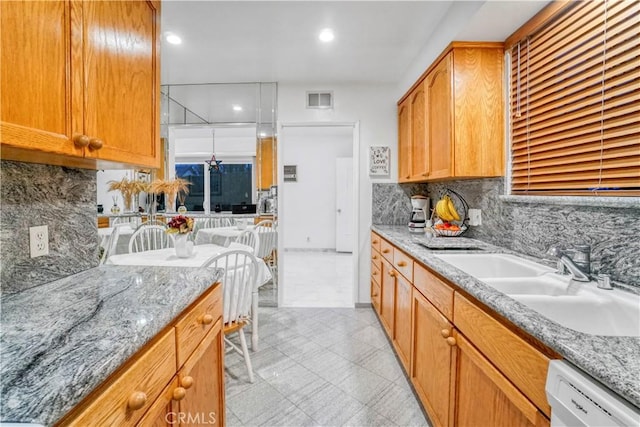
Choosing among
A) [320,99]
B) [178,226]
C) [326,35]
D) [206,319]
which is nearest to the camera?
[206,319]

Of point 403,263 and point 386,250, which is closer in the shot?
point 403,263

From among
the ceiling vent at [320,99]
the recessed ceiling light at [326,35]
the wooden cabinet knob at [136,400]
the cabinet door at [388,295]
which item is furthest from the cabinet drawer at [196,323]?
the ceiling vent at [320,99]

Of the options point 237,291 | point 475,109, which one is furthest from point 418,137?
point 237,291

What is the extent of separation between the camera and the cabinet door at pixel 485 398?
850mm

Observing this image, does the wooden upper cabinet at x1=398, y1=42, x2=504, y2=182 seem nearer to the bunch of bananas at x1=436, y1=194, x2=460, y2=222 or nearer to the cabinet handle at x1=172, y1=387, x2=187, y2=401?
the bunch of bananas at x1=436, y1=194, x2=460, y2=222

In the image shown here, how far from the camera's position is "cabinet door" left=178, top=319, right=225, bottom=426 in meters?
0.98

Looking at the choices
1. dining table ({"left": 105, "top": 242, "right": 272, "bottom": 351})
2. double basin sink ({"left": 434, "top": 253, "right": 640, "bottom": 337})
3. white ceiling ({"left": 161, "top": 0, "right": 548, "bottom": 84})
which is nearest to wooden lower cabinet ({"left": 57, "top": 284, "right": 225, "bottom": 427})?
dining table ({"left": 105, "top": 242, "right": 272, "bottom": 351})

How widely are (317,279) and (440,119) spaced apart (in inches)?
118

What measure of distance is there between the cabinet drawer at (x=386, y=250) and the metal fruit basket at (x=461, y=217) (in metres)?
0.37

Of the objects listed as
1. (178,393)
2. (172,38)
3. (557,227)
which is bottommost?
(178,393)

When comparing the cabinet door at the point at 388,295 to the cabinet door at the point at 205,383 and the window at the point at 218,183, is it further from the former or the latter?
the window at the point at 218,183

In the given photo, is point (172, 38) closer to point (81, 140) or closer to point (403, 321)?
point (81, 140)

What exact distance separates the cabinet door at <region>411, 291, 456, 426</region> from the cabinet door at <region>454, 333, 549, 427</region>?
70mm

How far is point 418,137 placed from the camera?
8.75ft
